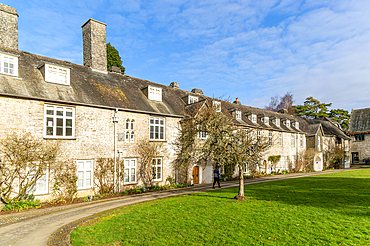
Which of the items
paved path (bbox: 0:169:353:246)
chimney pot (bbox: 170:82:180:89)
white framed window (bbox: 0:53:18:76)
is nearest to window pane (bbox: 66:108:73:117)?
white framed window (bbox: 0:53:18:76)

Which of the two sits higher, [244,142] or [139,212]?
[244,142]

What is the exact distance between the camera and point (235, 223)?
29.4ft

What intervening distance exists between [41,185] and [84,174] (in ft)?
8.70

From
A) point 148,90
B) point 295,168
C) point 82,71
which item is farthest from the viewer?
point 295,168

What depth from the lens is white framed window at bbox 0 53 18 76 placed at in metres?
14.4

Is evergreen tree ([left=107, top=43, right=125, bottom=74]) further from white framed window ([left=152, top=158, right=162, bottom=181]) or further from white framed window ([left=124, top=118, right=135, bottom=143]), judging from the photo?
white framed window ([left=152, top=158, right=162, bottom=181])

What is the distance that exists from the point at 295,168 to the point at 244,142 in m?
27.7

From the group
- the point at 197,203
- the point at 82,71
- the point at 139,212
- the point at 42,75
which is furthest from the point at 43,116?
the point at 197,203

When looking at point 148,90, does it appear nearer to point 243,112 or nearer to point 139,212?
point 139,212

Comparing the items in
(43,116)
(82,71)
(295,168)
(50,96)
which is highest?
(82,71)

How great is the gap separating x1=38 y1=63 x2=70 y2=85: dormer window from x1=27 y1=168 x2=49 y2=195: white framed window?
6386 mm

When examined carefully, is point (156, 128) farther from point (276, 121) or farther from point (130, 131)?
point (276, 121)

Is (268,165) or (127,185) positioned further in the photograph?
(268,165)

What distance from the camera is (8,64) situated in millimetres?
14680
